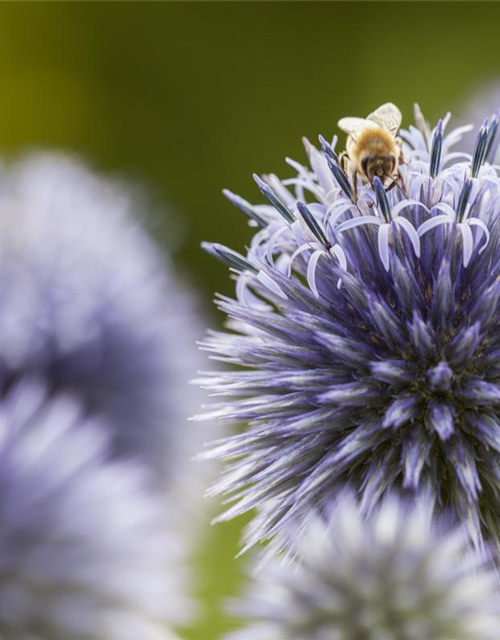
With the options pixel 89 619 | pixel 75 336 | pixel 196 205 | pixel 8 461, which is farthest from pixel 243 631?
pixel 196 205

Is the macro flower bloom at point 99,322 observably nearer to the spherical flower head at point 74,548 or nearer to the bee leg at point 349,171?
the spherical flower head at point 74,548

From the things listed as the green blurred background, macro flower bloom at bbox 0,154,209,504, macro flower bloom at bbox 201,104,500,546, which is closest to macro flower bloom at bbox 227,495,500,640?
macro flower bloom at bbox 201,104,500,546

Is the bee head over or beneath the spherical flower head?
over

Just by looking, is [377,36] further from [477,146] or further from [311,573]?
[311,573]

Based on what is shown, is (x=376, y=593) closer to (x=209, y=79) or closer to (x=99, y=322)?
(x=99, y=322)

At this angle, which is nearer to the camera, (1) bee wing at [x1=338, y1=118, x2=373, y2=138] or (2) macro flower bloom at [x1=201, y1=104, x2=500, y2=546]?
(2) macro flower bloom at [x1=201, y1=104, x2=500, y2=546]

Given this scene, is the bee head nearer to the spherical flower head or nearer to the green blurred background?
the spherical flower head

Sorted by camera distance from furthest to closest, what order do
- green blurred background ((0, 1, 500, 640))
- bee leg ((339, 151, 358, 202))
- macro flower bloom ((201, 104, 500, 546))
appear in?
green blurred background ((0, 1, 500, 640)) → bee leg ((339, 151, 358, 202)) → macro flower bloom ((201, 104, 500, 546))
